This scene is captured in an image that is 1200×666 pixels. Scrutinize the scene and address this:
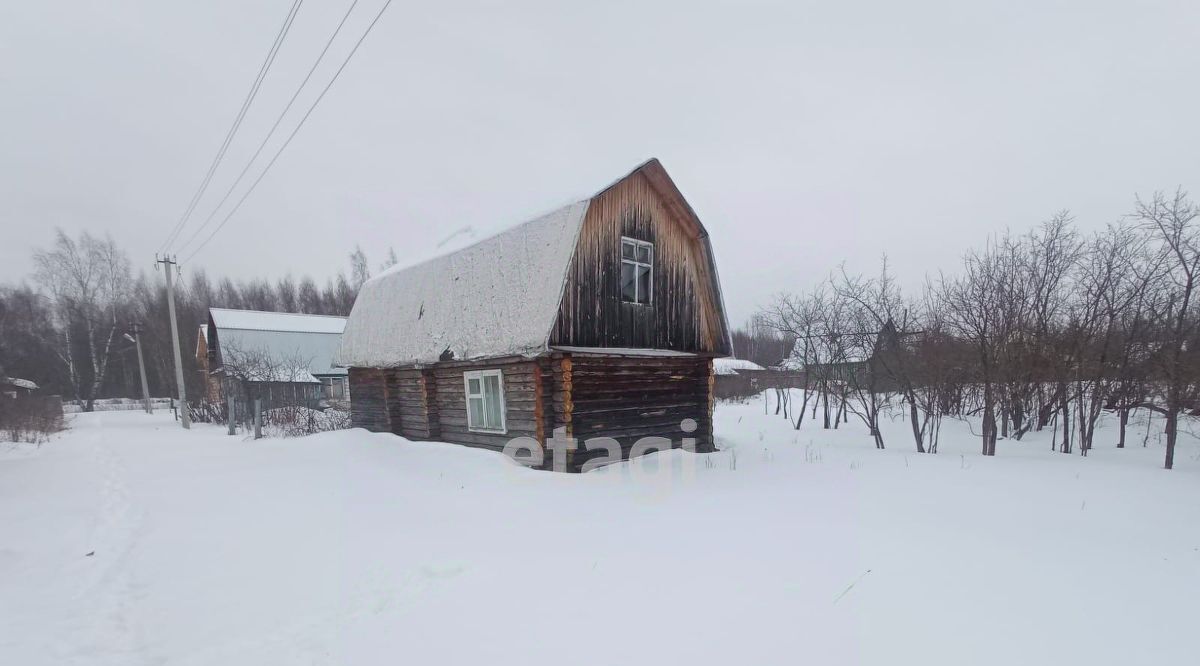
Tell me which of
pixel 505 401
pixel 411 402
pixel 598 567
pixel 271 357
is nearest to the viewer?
pixel 598 567

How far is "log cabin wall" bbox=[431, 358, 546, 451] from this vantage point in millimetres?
9148

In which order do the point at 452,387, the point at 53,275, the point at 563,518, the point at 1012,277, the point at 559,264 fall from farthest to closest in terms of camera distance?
the point at 53,275, the point at 1012,277, the point at 452,387, the point at 559,264, the point at 563,518

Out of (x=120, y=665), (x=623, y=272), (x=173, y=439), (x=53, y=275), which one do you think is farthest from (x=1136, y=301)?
(x=53, y=275)

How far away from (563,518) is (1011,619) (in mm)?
4358

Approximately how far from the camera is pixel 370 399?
1455cm

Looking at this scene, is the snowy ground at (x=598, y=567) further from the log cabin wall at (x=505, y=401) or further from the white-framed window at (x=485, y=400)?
the white-framed window at (x=485, y=400)

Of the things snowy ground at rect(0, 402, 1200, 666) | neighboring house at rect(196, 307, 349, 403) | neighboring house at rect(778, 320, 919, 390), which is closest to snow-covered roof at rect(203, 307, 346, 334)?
neighboring house at rect(196, 307, 349, 403)

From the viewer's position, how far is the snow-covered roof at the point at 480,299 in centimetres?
892

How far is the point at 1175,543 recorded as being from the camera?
5.37 m

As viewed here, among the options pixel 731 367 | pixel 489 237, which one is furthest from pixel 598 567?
pixel 731 367

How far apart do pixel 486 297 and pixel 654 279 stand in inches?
140

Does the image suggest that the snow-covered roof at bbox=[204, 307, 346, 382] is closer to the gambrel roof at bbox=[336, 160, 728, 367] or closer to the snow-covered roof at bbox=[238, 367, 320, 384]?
the snow-covered roof at bbox=[238, 367, 320, 384]

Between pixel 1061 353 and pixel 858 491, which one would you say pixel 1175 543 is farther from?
pixel 1061 353

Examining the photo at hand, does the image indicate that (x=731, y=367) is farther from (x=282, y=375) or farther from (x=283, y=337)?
(x=283, y=337)
